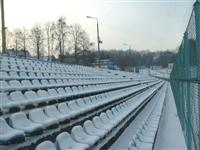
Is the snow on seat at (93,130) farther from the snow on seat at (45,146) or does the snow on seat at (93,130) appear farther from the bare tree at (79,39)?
the bare tree at (79,39)

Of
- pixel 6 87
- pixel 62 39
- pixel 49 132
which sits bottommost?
pixel 49 132

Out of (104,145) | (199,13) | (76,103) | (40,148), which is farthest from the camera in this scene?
(76,103)

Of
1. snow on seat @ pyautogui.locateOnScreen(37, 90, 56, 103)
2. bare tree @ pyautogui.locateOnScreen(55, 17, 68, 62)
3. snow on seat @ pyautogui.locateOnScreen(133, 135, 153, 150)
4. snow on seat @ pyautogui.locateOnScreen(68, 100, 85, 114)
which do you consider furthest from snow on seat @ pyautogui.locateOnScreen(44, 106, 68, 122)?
bare tree @ pyautogui.locateOnScreen(55, 17, 68, 62)

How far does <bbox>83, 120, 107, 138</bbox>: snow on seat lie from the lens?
5535 mm

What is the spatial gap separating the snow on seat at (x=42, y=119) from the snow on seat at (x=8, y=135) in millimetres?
759

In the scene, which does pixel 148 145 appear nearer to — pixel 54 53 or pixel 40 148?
pixel 40 148

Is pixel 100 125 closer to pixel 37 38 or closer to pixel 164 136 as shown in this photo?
pixel 164 136

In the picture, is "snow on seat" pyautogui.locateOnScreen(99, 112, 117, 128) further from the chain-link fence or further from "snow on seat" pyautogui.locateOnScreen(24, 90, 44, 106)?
the chain-link fence

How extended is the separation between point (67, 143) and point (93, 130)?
1.41m

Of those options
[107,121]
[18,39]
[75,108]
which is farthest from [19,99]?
[18,39]

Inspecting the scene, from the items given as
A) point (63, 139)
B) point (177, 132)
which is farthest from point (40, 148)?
point (177, 132)

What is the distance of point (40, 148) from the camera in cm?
375

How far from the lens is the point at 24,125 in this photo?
4723 millimetres

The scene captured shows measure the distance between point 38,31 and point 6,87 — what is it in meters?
52.0
